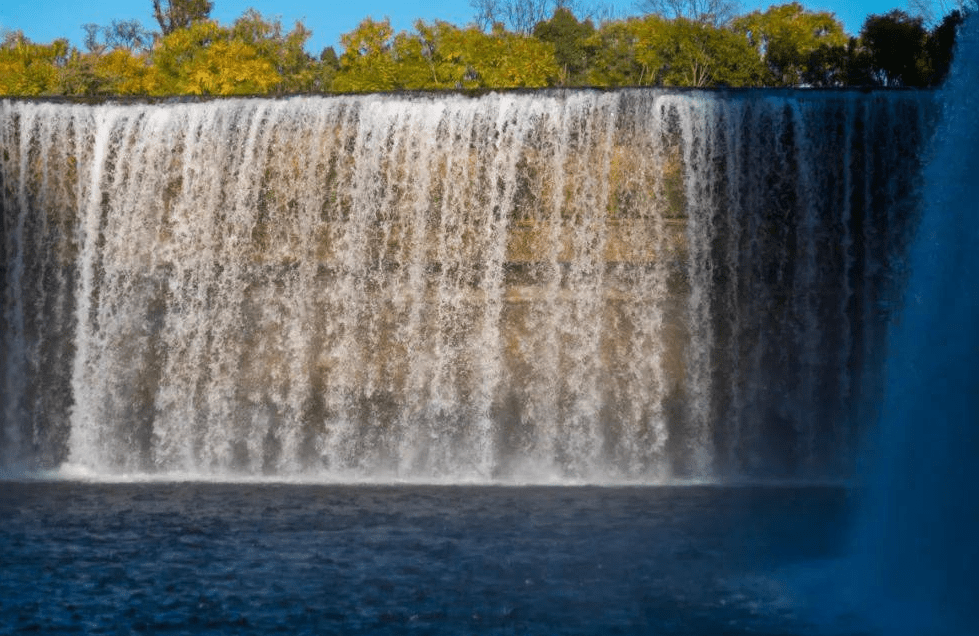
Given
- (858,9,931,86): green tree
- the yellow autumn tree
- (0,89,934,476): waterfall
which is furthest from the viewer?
the yellow autumn tree

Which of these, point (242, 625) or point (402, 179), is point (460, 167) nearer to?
point (402, 179)

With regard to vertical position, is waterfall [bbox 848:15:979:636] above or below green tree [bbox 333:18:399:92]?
below

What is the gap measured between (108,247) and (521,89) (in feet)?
18.1

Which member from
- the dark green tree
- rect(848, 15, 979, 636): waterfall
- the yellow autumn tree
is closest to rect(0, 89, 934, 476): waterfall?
rect(848, 15, 979, 636): waterfall

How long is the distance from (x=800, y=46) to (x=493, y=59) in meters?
A: 6.11

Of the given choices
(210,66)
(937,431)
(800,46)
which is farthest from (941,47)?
(937,431)

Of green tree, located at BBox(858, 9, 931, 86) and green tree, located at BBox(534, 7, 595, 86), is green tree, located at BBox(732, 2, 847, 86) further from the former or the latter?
green tree, located at BBox(534, 7, 595, 86)

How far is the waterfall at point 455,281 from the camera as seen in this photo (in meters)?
16.6

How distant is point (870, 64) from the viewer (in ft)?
83.6

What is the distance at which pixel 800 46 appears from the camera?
26859 mm

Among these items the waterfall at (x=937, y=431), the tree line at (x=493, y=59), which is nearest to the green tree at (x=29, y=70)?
the tree line at (x=493, y=59)

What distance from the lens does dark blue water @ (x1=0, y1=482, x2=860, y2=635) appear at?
8.96 metres

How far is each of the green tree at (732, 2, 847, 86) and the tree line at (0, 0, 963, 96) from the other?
0.02 m

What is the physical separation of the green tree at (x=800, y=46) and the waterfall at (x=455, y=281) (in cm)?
1053
